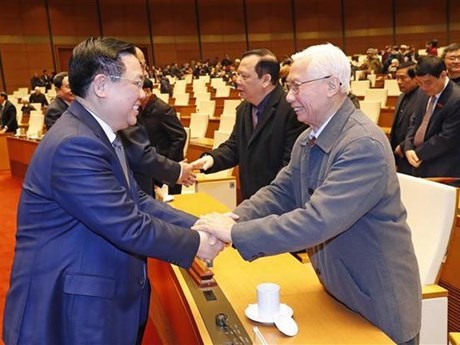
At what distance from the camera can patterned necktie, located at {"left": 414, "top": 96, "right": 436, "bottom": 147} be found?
127 inches

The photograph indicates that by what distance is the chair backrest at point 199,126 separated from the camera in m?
6.12

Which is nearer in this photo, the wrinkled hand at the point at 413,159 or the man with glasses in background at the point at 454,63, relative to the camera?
the wrinkled hand at the point at 413,159

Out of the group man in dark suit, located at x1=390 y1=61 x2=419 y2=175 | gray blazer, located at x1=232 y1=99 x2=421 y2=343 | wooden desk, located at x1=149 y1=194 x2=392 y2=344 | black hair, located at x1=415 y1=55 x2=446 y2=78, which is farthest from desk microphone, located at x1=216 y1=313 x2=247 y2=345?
man in dark suit, located at x1=390 y1=61 x2=419 y2=175

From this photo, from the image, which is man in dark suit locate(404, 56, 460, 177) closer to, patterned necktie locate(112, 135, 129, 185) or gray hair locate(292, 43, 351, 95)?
gray hair locate(292, 43, 351, 95)

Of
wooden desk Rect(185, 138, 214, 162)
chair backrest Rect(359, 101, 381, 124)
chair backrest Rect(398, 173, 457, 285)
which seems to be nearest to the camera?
chair backrest Rect(398, 173, 457, 285)

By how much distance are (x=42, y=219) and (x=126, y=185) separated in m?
0.24

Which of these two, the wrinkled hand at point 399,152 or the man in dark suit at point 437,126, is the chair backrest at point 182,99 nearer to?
the wrinkled hand at point 399,152

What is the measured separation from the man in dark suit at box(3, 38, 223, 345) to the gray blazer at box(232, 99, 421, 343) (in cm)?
34

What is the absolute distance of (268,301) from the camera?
1.31 m

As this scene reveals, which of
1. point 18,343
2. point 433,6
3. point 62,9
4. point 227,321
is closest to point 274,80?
point 227,321

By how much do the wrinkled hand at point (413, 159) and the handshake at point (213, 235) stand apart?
1.90m

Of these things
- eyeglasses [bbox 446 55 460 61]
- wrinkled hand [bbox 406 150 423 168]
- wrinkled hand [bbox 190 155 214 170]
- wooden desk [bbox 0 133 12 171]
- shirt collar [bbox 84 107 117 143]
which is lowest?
wooden desk [bbox 0 133 12 171]

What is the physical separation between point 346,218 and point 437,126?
84.6 inches

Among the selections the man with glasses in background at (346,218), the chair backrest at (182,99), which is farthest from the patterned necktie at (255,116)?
the chair backrest at (182,99)
